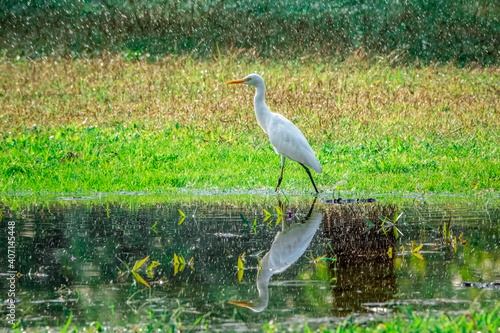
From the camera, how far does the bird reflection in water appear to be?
504cm

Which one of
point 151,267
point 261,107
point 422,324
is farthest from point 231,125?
point 422,324

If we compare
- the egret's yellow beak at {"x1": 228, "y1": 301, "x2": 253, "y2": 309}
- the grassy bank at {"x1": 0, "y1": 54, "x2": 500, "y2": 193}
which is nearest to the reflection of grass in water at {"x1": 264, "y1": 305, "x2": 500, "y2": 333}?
the egret's yellow beak at {"x1": 228, "y1": 301, "x2": 253, "y2": 309}

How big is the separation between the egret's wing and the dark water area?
1.13 metres

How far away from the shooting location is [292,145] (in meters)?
10.3

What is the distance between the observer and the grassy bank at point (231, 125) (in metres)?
10.7

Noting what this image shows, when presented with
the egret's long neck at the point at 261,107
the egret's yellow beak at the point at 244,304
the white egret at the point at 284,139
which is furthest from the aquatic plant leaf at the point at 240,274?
the egret's long neck at the point at 261,107

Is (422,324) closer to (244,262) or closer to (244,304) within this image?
(244,304)

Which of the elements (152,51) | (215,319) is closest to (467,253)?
(215,319)

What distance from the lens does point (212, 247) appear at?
6.76 metres

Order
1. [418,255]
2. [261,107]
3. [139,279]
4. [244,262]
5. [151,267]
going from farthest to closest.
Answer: [261,107]
[418,255]
[244,262]
[151,267]
[139,279]

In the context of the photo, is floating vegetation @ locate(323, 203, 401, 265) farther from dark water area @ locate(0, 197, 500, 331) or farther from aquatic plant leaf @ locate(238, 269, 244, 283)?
aquatic plant leaf @ locate(238, 269, 244, 283)

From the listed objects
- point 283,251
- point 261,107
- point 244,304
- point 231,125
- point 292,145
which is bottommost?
point 244,304

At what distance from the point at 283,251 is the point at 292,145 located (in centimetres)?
393

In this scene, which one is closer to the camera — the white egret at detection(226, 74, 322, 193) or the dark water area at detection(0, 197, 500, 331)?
the dark water area at detection(0, 197, 500, 331)
